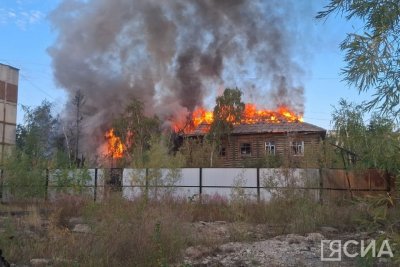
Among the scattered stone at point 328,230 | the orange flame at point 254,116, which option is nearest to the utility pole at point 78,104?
the orange flame at point 254,116

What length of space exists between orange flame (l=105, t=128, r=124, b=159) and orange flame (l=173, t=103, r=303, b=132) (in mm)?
6644

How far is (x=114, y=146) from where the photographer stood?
4769 centimetres

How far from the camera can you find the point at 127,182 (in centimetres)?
2289

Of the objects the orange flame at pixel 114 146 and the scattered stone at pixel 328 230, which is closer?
the scattered stone at pixel 328 230

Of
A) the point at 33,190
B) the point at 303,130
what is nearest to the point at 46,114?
the point at 303,130

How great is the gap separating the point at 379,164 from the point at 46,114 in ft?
205

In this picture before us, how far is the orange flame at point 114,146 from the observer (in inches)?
1808

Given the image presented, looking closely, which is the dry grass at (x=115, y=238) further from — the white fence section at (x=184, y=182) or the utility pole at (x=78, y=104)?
the utility pole at (x=78, y=104)

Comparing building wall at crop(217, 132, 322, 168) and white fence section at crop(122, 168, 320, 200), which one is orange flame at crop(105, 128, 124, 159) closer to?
building wall at crop(217, 132, 322, 168)

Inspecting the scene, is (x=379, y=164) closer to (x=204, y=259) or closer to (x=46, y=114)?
(x=204, y=259)

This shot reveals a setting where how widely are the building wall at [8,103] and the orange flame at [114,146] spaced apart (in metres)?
12.4

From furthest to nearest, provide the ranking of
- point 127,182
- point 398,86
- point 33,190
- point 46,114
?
point 46,114 → point 127,182 → point 33,190 → point 398,86

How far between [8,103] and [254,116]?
84.4 ft

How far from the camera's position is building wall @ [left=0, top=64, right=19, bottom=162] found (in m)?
Answer: 33.0
